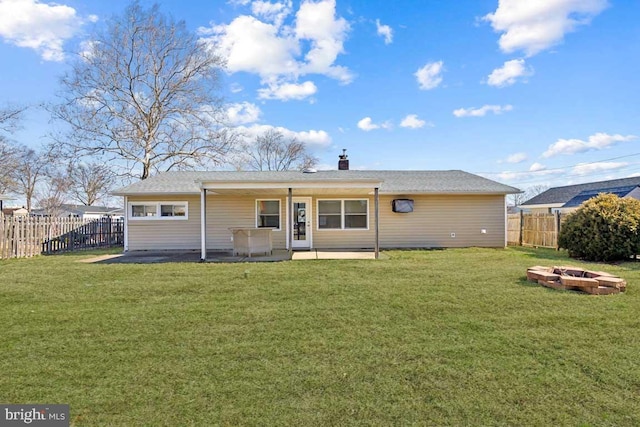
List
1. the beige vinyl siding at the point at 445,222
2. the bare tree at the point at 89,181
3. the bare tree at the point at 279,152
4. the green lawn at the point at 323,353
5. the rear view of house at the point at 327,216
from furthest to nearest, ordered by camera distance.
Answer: the bare tree at the point at 279,152 → the bare tree at the point at 89,181 → the beige vinyl siding at the point at 445,222 → the rear view of house at the point at 327,216 → the green lawn at the point at 323,353

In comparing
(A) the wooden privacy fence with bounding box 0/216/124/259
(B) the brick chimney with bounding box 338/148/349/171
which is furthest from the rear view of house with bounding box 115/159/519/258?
(B) the brick chimney with bounding box 338/148/349/171

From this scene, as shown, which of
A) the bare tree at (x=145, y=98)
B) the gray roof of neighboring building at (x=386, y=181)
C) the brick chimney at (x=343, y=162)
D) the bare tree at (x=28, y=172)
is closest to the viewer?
the gray roof of neighboring building at (x=386, y=181)

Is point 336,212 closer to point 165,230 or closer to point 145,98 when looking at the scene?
point 165,230

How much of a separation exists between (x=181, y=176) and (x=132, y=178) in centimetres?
1000

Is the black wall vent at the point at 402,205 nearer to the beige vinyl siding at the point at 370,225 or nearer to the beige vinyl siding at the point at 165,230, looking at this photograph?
the beige vinyl siding at the point at 370,225

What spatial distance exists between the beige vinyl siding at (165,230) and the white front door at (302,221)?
143 inches

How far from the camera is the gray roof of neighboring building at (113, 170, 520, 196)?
13164 millimetres

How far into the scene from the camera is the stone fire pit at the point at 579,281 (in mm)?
5922

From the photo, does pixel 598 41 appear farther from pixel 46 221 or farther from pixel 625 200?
pixel 46 221

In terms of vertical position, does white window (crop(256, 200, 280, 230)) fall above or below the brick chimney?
below

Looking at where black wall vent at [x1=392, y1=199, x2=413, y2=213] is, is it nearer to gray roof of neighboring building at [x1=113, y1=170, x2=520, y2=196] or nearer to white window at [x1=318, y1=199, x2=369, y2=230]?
gray roof of neighboring building at [x1=113, y1=170, x2=520, y2=196]

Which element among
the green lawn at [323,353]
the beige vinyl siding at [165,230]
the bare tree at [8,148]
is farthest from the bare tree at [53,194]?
the green lawn at [323,353]

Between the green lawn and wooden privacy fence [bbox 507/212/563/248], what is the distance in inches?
309

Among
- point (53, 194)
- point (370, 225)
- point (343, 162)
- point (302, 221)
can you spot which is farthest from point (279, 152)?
point (370, 225)
